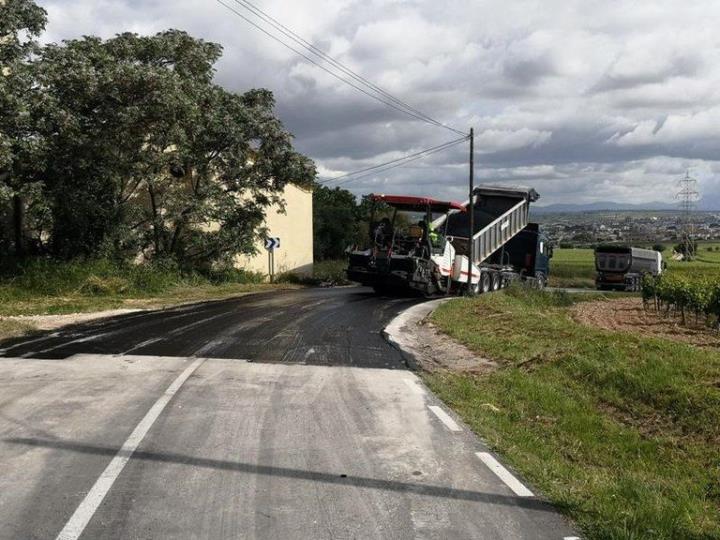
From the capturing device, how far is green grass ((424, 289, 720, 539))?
5055mm

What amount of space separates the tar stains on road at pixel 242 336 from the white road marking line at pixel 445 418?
8.88 feet

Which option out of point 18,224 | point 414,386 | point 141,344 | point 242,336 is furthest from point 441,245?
point 414,386

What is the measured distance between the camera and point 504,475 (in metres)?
5.61

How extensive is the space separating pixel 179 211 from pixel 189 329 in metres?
11.6

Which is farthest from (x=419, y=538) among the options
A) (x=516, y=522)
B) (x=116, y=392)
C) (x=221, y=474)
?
(x=116, y=392)

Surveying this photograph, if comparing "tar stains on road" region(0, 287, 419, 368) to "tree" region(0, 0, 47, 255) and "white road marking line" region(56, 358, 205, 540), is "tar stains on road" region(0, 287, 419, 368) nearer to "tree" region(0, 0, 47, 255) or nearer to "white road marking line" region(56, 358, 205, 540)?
"white road marking line" region(56, 358, 205, 540)

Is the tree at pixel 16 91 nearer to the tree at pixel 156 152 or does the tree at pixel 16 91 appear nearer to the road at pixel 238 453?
the tree at pixel 156 152

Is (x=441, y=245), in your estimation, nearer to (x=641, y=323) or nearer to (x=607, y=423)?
(x=641, y=323)

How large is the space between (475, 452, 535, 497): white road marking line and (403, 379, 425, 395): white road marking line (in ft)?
8.30

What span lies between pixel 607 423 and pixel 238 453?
439 centimetres

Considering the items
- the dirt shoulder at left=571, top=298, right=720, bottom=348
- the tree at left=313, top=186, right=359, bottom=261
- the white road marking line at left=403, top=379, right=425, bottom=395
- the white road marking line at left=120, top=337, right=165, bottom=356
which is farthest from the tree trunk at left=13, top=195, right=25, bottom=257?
the tree at left=313, top=186, right=359, bottom=261

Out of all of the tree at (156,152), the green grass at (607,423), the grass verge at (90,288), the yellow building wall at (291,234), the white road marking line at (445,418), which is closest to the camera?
the green grass at (607,423)

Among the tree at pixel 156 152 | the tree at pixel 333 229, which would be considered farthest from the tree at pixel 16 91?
the tree at pixel 333 229

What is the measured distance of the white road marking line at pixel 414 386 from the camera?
870 cm
